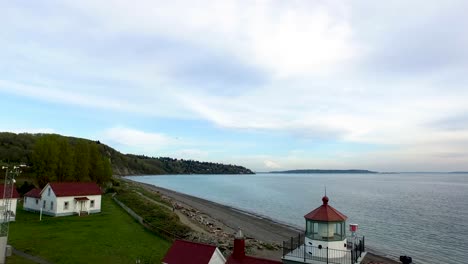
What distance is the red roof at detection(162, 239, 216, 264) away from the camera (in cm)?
1662

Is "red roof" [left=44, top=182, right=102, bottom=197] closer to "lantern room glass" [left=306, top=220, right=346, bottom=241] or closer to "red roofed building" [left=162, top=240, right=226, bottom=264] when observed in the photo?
"red roofed building" [left=162, top=240, right=226, bottom=264]

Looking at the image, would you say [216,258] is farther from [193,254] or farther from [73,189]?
[73,189]

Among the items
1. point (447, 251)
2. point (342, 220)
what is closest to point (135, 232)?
point (342, 220)

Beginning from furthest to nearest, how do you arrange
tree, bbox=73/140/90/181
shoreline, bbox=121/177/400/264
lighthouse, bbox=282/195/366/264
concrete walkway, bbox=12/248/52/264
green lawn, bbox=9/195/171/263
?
tree, bbox=73/140/90/181
shoreline, bbox=121/177/400/264
green lawn, bbox=9/195/171/263
concrete walkway, bbox=12/248/52/264
lighthouse, bbox=282/195/366/264

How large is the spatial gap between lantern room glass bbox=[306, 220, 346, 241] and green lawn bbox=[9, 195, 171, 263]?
12.9 m

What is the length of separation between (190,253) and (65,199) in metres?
30.2

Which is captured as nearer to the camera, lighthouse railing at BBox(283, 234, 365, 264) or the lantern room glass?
lighthouse railing at BBox(283, 234, 365, 264)

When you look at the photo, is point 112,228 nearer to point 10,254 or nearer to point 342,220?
point 10,254

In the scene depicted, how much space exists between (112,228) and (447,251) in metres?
37.2

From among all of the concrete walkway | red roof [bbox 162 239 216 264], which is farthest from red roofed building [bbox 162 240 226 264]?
the concrete walkway

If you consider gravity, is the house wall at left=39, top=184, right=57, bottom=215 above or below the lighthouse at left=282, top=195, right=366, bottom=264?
below

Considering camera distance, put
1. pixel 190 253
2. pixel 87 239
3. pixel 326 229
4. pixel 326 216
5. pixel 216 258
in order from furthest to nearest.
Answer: pixel 87 239 < pixel 190 253 < pixel 216 258 < pixel 326 229 < pixel 326 216

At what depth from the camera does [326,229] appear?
15141 millimetres

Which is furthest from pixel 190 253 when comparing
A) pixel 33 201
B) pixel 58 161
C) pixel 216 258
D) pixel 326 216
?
pixel 58 161
